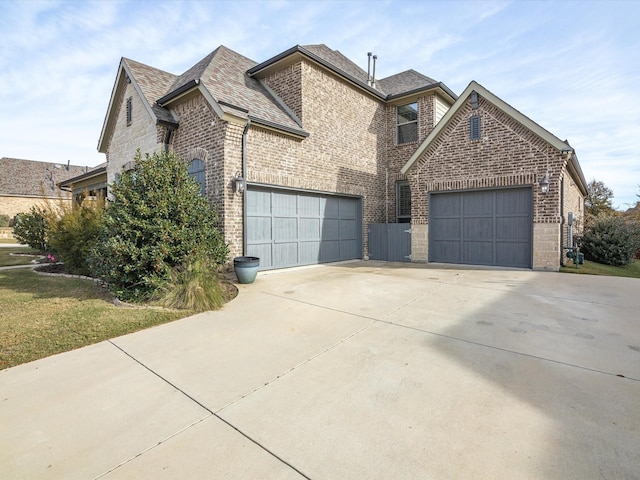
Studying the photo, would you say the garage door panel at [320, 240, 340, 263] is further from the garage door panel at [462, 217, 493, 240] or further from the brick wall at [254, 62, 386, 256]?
the garage door panel at [462, 217, 493, 240]

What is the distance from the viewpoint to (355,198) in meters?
13.5

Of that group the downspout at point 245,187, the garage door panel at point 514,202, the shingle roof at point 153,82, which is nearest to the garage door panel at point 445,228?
the garage door panel at point 514,202

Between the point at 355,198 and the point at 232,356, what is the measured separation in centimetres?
1048

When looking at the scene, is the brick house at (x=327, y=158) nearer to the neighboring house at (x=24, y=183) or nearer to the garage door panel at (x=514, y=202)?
the garage door panel at (x=514, y=202)

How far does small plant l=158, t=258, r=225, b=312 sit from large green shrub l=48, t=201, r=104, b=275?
4409 millimetres

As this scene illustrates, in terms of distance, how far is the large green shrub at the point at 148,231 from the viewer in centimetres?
608

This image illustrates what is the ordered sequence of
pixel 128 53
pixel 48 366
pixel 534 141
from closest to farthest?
pixel 48 366 < pixel 534 141 < pixel 128 53

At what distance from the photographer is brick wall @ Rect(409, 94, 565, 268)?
9.70 meters

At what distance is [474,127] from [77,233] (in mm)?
13012

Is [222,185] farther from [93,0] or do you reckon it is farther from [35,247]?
[35,247]

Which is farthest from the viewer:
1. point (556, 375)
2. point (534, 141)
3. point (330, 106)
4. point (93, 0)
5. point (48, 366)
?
point (330, 106)

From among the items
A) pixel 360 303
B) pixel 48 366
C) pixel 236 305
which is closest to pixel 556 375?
pixel 360 303

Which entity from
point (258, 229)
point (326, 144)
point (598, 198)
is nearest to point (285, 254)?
point (258, 229)

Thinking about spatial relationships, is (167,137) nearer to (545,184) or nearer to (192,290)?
(192,290)
